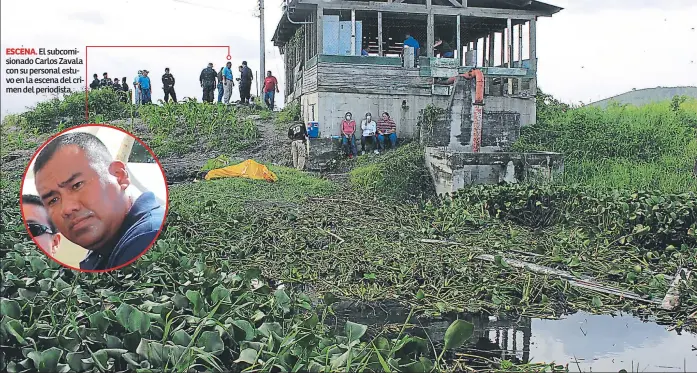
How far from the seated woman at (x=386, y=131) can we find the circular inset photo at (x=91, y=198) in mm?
12984

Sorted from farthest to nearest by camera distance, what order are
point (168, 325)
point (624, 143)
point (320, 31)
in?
point (320, 31) → point (624, 143) → point (168, 325)

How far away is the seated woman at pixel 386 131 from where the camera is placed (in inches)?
626

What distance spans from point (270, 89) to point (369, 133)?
8.10 metres

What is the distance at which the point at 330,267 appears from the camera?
7.18m

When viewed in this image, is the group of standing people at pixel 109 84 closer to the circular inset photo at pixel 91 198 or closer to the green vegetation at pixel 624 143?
the green vegetation at pixel 624 143

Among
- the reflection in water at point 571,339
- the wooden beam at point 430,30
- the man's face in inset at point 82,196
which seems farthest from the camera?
the wooden beam at point 430,30

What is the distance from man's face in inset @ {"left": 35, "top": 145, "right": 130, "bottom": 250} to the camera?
2791mm

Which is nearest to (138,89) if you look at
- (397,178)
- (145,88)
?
(145,88)

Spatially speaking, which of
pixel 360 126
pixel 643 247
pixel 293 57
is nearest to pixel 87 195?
pixel 643 247

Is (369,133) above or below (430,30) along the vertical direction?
below

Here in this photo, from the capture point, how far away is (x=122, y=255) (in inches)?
119

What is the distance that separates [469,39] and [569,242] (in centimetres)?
1450

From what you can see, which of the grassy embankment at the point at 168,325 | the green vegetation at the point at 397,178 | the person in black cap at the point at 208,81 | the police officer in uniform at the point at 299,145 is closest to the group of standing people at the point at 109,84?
the person in black cap at the point at 208,81

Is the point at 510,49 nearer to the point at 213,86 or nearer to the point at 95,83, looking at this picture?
the point at 213,86
